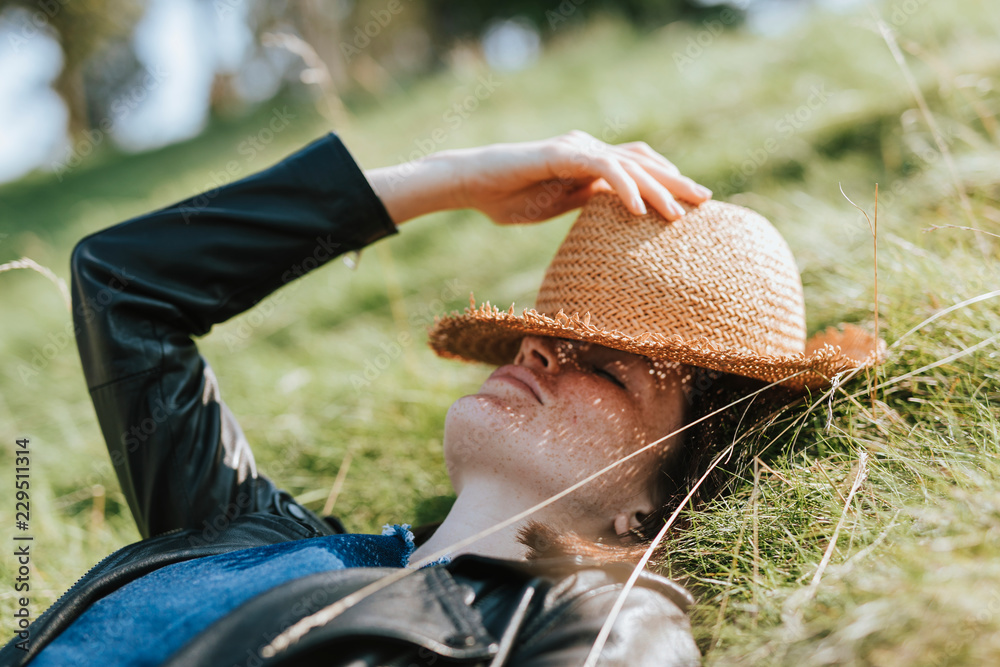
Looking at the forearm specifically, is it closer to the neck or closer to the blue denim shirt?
the neck

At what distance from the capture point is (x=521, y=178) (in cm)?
239

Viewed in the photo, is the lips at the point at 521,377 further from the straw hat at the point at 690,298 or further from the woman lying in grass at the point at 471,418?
the straw hat at the point at 690,298

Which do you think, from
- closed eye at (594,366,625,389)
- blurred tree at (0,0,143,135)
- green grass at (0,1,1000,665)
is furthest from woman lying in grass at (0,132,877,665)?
blurred tree at (0,0,143,135)

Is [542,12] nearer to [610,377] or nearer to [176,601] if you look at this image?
[610,377]

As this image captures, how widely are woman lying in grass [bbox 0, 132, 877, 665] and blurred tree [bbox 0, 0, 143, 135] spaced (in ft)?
66.0

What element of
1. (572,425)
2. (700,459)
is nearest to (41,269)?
(572,425)

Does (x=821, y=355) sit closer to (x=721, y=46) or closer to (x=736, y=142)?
(x=736, y=142)

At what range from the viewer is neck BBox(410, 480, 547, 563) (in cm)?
201

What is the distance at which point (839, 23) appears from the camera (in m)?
6.62

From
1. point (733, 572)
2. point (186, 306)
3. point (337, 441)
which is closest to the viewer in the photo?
point (733, 572)

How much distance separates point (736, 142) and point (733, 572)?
13.2ft

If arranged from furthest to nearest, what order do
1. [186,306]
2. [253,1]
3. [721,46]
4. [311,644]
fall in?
1. [253,1]
2. [721,46]
3. [186,306]
4. [311,644]

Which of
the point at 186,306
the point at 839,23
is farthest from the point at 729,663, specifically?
the point at 839,23

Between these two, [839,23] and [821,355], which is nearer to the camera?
[821,355]
